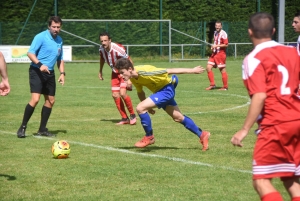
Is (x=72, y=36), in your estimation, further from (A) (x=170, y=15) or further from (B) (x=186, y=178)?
(B) (x=186, y=178)

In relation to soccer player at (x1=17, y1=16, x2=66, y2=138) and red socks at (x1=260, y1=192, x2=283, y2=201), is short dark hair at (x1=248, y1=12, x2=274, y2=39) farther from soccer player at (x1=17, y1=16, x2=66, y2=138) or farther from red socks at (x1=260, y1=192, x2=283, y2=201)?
soccer player at (x1=17, y1=16, x2=66, y2=138)

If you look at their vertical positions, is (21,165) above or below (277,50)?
below

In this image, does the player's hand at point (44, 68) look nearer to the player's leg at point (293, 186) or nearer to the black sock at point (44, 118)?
the black sock at point (44, 118)

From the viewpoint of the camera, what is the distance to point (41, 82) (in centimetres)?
1234

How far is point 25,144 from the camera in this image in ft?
37.6

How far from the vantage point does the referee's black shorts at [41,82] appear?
1229cm

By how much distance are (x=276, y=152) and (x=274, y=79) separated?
0.61 metres

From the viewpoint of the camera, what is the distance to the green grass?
25.7ft

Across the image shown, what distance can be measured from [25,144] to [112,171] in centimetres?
289

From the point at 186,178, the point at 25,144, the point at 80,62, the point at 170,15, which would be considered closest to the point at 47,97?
the point at 25,144

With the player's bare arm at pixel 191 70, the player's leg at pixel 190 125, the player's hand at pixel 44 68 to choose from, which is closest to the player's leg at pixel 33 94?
the player's hand at pixel 44 68

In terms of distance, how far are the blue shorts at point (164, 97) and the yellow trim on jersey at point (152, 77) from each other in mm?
79

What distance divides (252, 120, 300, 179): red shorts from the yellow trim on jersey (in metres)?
4.93

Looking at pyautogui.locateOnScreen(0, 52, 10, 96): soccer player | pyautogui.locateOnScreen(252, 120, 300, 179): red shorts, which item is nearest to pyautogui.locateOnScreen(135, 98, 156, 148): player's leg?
pyautogui.locateOnScreen(0, 52, 10, 96): soccer player
